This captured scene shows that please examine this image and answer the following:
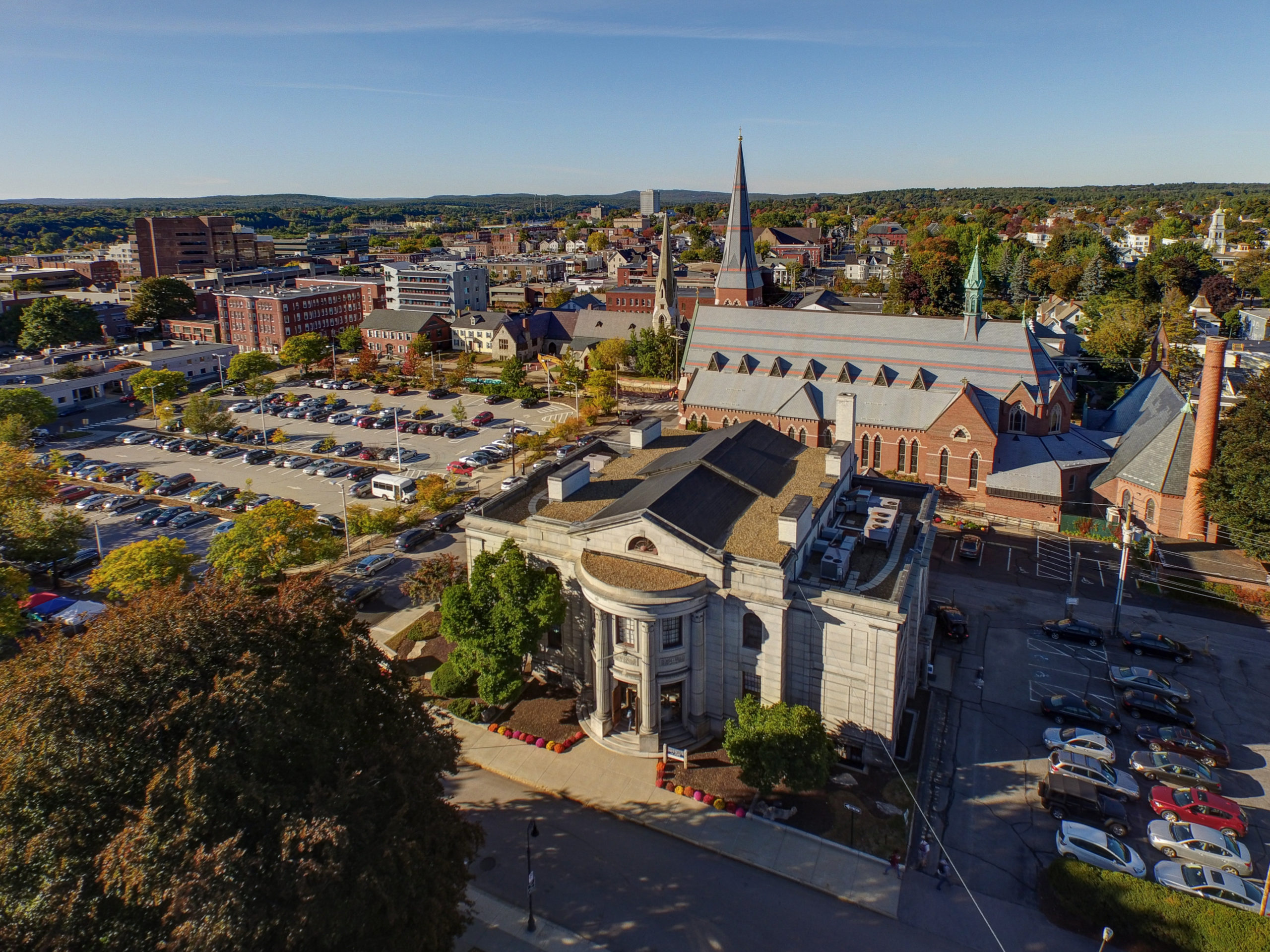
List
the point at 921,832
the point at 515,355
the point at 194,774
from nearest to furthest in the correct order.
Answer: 1. the point at 194,774
2. the point at 921,832
3. the point at 515,355

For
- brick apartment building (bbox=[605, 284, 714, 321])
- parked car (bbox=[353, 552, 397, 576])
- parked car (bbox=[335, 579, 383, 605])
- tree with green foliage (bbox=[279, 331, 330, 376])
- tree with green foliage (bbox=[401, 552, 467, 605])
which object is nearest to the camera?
tree with green foliage (bbox=[401, 552, 467, 605])

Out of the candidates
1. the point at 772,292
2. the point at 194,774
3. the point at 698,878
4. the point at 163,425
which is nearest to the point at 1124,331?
the point at 772,292

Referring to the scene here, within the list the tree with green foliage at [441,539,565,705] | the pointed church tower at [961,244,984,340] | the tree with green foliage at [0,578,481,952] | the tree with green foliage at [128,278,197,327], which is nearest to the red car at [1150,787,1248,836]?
the tree with green foliage at [441,539,565,705]

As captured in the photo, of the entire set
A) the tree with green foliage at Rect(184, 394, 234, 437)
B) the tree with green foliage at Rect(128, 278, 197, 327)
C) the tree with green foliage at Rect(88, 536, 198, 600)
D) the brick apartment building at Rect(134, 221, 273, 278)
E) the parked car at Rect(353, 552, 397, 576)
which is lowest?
the parked car at Rect(353, 552, 397, 576)

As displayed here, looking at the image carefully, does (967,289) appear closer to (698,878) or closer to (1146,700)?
(1146,700)

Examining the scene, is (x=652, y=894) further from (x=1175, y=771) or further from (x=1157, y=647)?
(x=1157, y=647)

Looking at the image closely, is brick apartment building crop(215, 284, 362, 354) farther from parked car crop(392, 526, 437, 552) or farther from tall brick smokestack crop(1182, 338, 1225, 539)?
tall brick smokestack crop(1182, 338, 1225, 539)

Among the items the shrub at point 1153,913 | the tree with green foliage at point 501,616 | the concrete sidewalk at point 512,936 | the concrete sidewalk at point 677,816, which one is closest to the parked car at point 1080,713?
the shrub at point 1153,913

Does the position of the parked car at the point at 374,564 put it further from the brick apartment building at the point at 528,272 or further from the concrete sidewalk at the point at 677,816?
the brick apartment building at the point at 528,272
